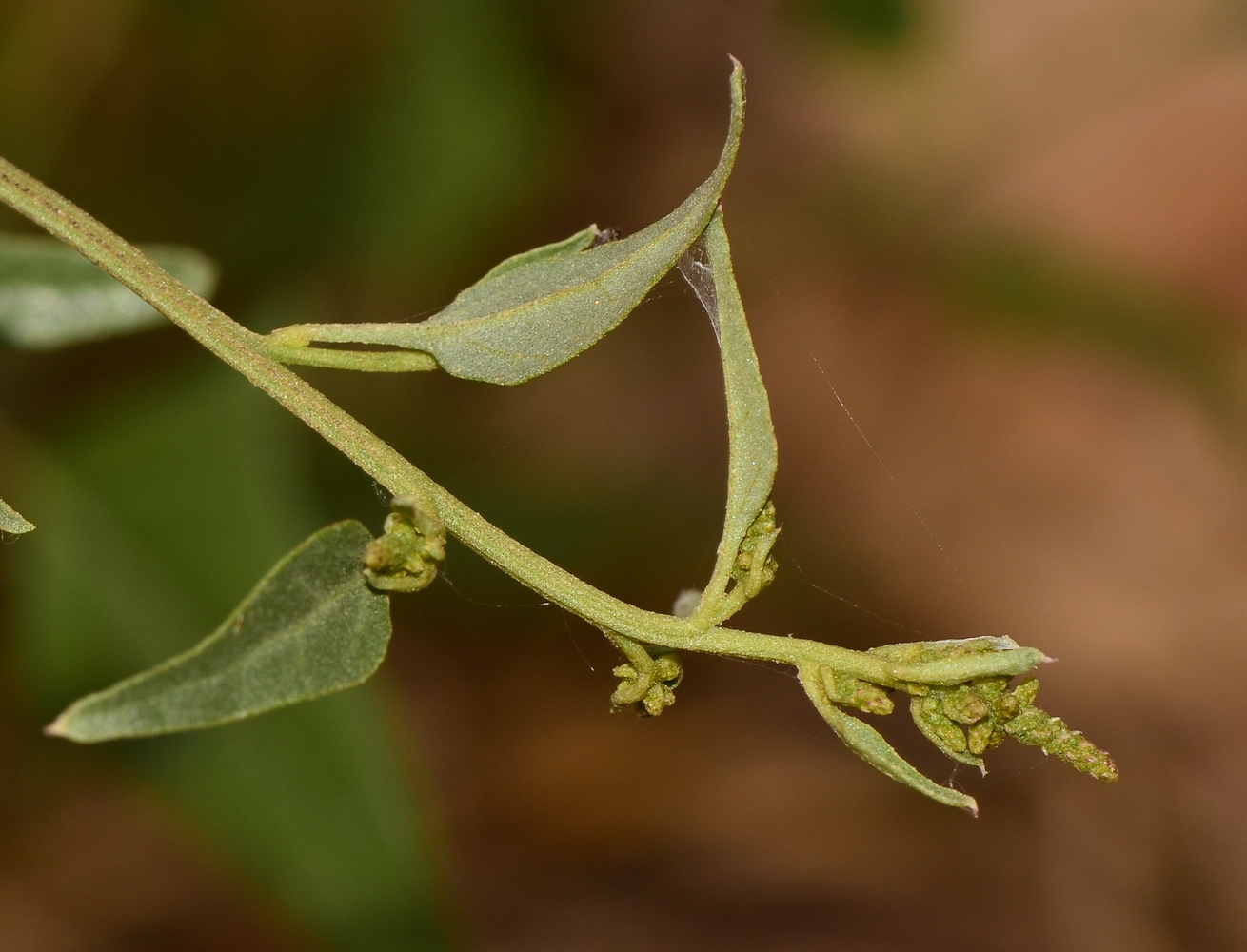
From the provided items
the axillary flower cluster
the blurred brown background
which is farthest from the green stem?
the blurred brown background

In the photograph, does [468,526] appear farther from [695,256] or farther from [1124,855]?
[1124,855]

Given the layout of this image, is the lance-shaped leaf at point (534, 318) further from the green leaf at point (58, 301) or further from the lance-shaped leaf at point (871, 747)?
the green leaf at point (58, 301)

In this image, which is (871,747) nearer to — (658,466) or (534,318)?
(534,318)

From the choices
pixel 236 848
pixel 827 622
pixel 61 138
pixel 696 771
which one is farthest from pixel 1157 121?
pixel 236 848

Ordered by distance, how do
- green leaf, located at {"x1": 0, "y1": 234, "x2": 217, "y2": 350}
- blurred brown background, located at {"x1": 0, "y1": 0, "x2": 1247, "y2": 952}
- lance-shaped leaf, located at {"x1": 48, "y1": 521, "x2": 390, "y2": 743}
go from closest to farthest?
1. lance-shaped leaf, located at {"x1": 48, "y1": 521, "x2": 390, "y2": 743}
2. green leaf, located at {"x1": 0, "y1": 234, "x2": 217, "y2": 350}
3. blurred brown background, located at {"x1": 0, "y1": 0, "x2": 1247, "y2": 952}

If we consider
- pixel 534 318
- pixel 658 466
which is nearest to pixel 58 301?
pixel 534 318

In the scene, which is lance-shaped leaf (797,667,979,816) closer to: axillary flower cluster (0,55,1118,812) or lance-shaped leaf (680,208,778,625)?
axillary flower cluster (0,55,1118,812)

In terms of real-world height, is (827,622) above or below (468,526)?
above
